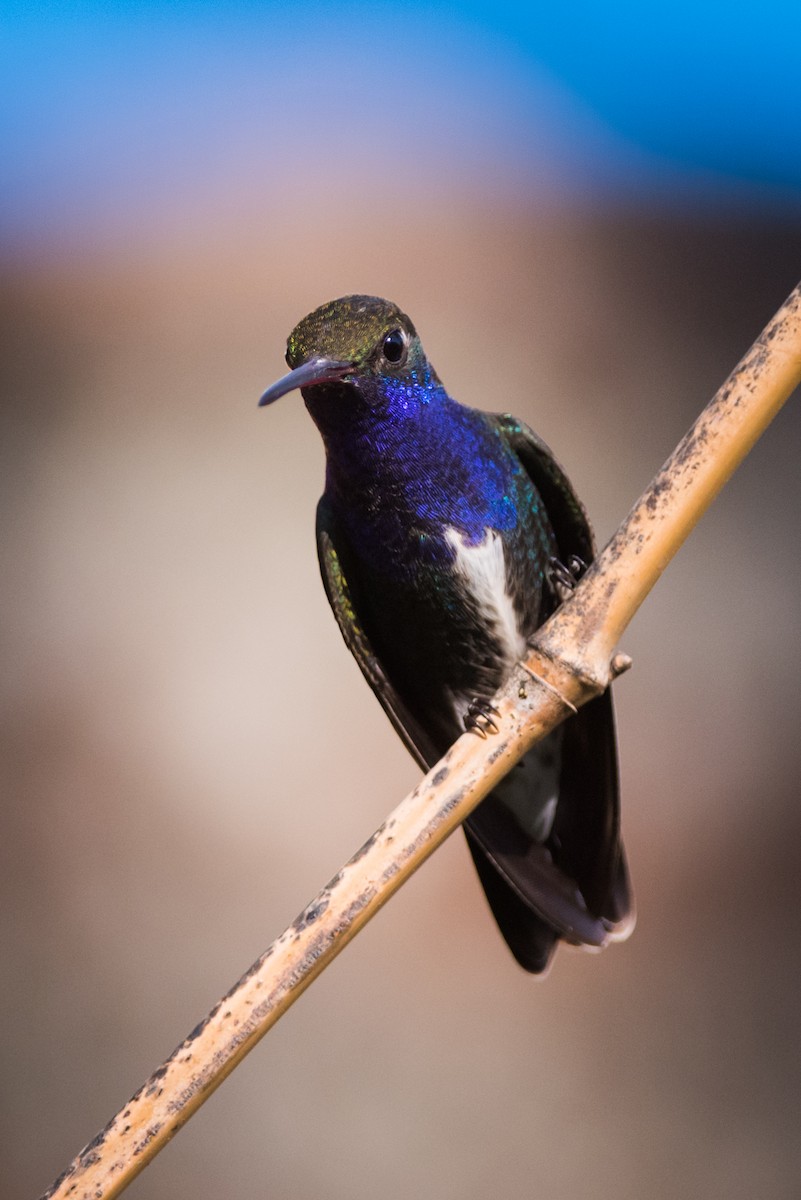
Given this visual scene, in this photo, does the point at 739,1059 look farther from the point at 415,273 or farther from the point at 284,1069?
the point at 415,273

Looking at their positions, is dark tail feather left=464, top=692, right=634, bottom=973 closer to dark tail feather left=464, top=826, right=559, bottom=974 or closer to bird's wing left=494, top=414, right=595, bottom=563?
dark tail feather left=464, top=826, right=559, bottom=974

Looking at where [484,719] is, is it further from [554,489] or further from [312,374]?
[554,489]

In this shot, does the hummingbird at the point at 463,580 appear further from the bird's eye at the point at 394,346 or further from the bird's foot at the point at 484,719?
the bird's foot at the point at 484,719

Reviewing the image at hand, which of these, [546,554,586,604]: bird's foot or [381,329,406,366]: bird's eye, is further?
[546,554,586,604]: bird's foot

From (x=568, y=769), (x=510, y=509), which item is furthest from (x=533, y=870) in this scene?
(x=510, y=509)

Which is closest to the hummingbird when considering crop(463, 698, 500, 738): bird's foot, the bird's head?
the bird's head

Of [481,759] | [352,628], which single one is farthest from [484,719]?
[352,628]

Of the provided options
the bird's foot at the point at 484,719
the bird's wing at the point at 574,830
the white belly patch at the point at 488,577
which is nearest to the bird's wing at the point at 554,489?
the bird's wing at the point at 574,830
